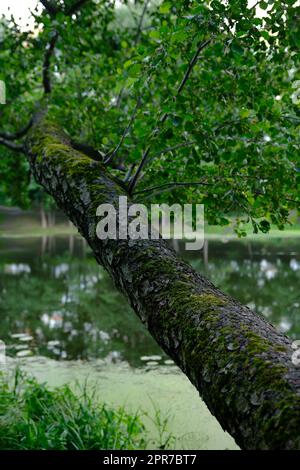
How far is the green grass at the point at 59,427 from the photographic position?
4887 millimetres

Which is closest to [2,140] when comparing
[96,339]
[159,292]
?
[159,292]

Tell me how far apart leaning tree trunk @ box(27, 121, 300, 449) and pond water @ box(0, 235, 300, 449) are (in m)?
4.15

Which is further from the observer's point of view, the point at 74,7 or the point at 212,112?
the point at 74,7

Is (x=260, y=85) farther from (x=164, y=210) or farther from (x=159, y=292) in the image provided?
(x=159, y=292)

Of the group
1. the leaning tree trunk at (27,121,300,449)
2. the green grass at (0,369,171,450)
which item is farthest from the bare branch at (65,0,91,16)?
the green grass at (0,369,171,450)

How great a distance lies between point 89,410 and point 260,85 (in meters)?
4.03

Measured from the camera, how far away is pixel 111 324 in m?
12.2

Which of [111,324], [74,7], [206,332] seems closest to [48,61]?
[74,7]

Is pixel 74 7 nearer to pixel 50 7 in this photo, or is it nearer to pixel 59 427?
pixel 50 7

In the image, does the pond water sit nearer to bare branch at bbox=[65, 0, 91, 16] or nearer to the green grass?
the green grass

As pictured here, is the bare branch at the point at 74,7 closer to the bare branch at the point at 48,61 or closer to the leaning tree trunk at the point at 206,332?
the bare branch at the point at 48,61

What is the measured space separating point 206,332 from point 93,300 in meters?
13.2

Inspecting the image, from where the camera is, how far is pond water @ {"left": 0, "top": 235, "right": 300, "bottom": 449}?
A: 24.2ft

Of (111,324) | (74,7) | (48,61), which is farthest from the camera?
(111,324)
